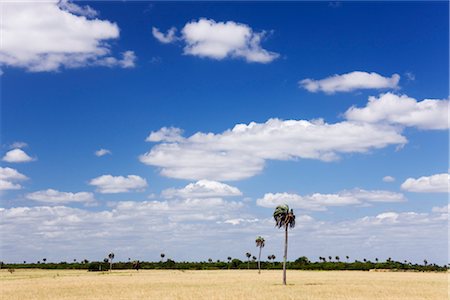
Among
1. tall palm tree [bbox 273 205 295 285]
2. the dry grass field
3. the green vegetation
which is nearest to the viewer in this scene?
the dry grass field

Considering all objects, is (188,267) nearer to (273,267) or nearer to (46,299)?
(273,267)

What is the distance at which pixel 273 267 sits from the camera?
181m

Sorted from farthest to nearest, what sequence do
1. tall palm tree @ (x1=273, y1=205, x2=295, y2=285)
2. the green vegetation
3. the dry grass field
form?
the green vegetation, tall palm tree @ (x1=273, y1=205, x2=295, y2=285), the dry grass field

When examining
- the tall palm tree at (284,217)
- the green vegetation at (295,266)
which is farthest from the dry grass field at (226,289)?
the green vegetation at (295,266)

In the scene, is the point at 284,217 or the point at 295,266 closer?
the point at 284,217

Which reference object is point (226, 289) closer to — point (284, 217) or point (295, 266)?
point (284, 217)

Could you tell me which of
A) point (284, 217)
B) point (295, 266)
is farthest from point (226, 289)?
point (295, 266)

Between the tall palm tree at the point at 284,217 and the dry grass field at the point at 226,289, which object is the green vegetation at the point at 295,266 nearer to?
the dry grass field at the point at 226,289

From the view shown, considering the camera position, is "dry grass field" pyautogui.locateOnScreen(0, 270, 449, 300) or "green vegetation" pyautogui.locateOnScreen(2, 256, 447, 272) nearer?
"dry grass field" pyautogui.locateOnScreen(0, 270, 449, 300)

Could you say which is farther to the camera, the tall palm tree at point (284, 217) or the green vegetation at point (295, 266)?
the green vegetation at point (295, 266)

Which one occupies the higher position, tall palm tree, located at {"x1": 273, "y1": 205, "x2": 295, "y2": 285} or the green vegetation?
tall palm tree, located at {"x1": 273, "y1": 205, "x2": 295, "y2": 285}

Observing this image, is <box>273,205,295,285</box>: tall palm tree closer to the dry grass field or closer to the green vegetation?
the dry grass field

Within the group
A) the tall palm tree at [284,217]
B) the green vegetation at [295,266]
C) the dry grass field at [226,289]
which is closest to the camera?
the dry grass field at [226,289]

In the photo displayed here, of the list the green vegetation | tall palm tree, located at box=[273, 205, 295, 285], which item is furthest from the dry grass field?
the green vegetation
